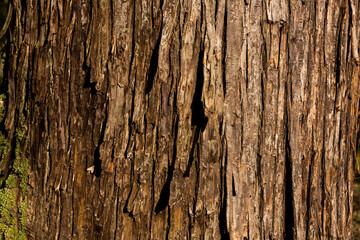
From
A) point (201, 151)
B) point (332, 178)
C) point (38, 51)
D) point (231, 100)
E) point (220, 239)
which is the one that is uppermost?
→ point (38, 51)

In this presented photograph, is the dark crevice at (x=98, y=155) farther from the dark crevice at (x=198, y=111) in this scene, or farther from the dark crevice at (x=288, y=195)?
the dark crevice at (x=288, y=195)

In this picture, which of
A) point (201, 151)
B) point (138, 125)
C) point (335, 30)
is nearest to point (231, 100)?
point (201, 151)

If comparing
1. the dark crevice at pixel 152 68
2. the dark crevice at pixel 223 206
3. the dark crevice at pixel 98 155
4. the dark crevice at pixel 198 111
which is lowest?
the dark crevice at pixel 223 206

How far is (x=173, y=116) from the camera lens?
51.4 inches

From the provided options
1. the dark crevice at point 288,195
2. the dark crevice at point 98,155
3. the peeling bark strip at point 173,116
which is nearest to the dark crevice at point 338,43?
the peeling bark strip at point 173,116

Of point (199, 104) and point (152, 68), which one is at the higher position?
point (152, 68)

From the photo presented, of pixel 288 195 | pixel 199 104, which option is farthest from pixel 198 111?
pixel 288 195

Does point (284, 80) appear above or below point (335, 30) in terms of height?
below

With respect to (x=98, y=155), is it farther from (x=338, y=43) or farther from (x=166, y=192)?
(x=338, y=43)

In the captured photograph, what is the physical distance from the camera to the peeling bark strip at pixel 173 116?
1295 millimetres

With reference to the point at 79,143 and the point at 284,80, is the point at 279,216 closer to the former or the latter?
the point at 284,80

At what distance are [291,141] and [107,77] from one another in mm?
748

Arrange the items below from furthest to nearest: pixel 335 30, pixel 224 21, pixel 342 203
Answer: pixel 342 203, pixel 335 30, pixel 224 21

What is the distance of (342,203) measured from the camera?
5.34ft
